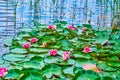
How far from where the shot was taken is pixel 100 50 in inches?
114

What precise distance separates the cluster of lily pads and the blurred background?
709 millimetres

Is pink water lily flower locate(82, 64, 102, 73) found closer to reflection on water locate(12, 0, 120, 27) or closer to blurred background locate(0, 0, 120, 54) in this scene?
blurred background locate(0, 0, 120, 54)

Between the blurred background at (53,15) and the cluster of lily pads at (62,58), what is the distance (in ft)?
2.33

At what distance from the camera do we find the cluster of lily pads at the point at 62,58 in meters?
2.15

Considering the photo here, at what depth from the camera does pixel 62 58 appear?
8.60 ft

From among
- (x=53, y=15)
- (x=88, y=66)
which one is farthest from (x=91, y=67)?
(x=53, y=15)

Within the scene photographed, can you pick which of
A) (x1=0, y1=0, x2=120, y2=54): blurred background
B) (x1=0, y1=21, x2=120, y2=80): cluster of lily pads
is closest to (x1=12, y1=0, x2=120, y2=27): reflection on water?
(x1=0, y1=0, x2=120, y2=54): blurred background

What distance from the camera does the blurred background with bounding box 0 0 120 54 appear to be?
4336mm

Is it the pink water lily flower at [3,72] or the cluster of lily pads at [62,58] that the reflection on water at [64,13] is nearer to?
the cluster of lily pads at [62,58]

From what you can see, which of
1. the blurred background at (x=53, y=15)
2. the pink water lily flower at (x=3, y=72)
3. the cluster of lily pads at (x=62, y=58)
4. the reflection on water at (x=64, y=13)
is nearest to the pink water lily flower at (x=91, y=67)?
the cluster of lily pads at (x=62, y=58)

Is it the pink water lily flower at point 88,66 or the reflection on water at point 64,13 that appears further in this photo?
the reflection on water at point 64,13

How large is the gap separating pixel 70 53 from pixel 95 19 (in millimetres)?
2476

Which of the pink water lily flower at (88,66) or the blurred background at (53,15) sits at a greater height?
the blurred background at (53,15)

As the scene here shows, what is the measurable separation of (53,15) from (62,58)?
2.44 meters
